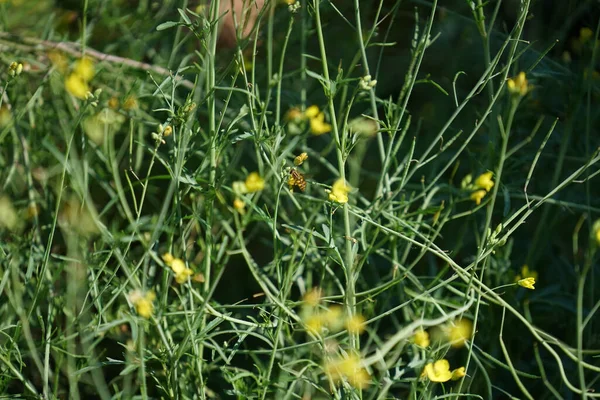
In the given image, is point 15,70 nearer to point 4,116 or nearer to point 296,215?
point 4,116

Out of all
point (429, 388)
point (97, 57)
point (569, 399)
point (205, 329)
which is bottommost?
point (569, 399)

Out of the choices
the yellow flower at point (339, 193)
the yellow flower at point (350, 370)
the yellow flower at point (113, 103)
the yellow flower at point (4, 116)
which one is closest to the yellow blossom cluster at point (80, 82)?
the yellow flower at point (113, 103)

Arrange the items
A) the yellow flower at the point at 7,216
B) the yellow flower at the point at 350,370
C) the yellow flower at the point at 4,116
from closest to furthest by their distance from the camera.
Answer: the yellow flower at the point at 350,370
the yellow flower at the point at 7,216
the yellow flower at the point at 4,116

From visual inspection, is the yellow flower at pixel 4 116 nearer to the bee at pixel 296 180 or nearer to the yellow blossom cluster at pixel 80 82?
the yellow blossom cluster at pixel 80 82

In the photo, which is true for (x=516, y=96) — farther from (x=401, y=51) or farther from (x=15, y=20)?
(x=15, y=20)

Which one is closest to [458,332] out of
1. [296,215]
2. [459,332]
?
[459,332]

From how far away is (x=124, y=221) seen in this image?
1.61 m

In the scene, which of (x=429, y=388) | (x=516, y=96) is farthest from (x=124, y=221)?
(x=516, y=96)

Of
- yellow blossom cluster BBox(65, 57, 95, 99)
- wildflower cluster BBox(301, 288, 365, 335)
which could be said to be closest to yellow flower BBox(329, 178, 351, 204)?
wildflower cluster BBox(301, 288, 365, 335)

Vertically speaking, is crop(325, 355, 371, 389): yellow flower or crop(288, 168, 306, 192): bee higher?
crop(288, 168, 306, 192): bee

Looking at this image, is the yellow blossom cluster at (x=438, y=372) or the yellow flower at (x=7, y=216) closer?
the yellow blossom cluster at (x=438, y=372)

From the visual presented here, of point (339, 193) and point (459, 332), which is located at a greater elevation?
point (339, 193)

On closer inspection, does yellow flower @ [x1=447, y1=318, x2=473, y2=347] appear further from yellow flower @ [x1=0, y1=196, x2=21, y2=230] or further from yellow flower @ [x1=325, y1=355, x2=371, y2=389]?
yellow flower @ [x1=0, y1=196, x2=21, y2=230]

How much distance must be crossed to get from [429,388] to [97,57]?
1.01 m
